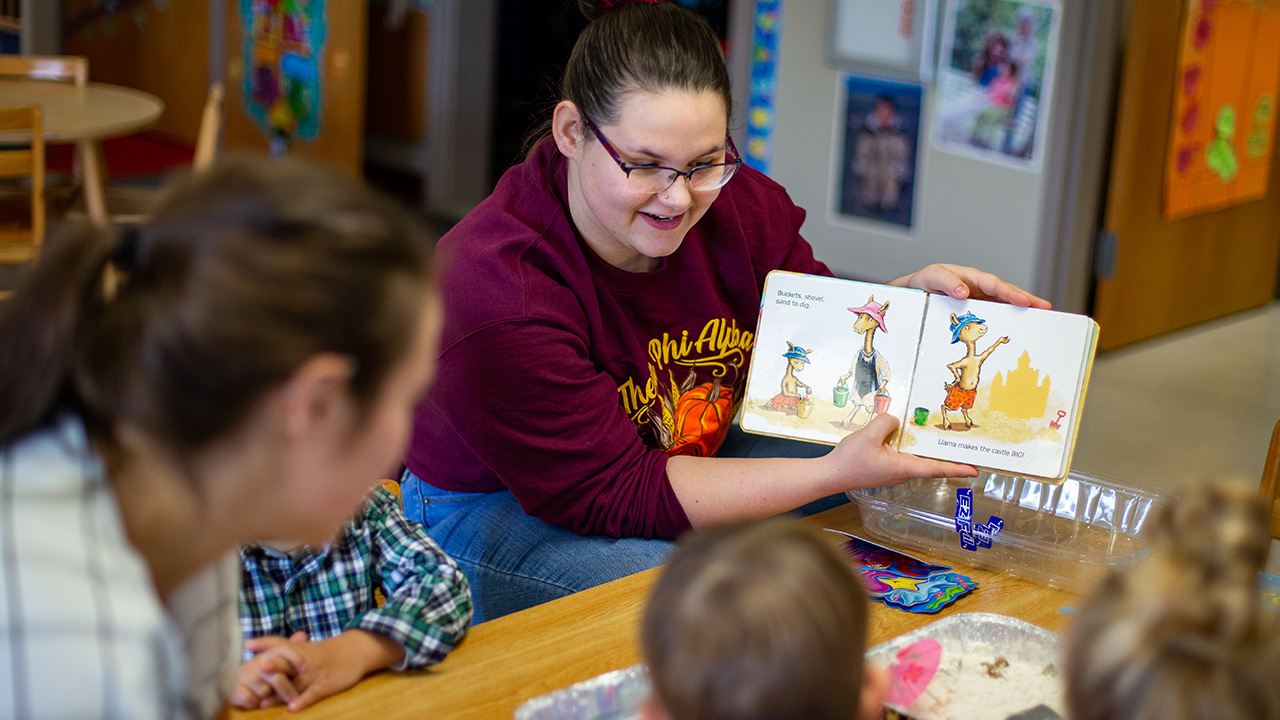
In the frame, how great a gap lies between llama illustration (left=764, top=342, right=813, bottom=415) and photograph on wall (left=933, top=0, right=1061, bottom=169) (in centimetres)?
260

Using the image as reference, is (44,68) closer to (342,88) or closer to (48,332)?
(342,88)

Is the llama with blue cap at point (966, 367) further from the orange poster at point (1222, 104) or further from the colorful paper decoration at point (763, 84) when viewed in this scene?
the colorful paper decoration at point (763, 84)

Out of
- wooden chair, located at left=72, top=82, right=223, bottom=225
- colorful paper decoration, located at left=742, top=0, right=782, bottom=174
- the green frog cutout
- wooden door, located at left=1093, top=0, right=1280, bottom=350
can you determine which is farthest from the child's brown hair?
the green frog cutout

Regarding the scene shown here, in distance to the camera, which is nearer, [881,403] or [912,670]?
[912,670]

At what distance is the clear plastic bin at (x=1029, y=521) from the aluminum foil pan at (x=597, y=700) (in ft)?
1.82

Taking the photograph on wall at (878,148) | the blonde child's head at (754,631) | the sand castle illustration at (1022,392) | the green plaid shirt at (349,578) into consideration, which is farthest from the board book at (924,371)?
the photograph on wall at (878,148)

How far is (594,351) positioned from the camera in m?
1.73

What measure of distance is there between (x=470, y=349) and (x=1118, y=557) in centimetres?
87

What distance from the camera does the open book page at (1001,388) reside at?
1511 millimetres

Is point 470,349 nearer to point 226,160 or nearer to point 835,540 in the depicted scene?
point 835,540

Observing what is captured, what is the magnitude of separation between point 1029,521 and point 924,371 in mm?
260

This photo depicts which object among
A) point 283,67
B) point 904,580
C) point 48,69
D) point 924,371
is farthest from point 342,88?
point 904,580

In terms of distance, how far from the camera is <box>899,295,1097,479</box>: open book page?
1511 mm

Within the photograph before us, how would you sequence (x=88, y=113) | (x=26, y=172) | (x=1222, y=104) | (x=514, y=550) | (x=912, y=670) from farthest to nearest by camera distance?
(x=1222, y=104) → (x=88, y=113) → (x=26, y=172) → (x=514, y=550) → (x=912, y=670)
